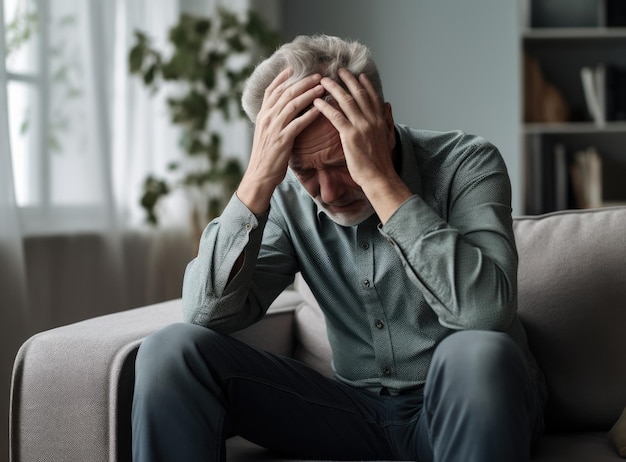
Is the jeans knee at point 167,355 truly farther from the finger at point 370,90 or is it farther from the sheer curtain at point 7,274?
the sheer curtain at point 7,274

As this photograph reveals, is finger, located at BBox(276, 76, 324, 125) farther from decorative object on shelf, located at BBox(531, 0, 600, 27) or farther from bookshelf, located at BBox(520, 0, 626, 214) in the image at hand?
decorative object on shelf, located at BBox(531, 0, 600, 27)

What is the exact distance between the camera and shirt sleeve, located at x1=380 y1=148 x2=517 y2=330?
3.94ft

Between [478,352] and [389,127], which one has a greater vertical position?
[389,127]

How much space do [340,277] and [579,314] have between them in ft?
1.48

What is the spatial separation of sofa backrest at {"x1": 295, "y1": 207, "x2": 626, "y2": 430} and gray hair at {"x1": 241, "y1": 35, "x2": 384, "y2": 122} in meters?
0.48

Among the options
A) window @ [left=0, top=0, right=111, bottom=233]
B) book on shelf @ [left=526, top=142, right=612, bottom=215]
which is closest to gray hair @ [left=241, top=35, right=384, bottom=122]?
window @ [left=0, top=0, right=111, bottom=233]

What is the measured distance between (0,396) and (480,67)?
8.52ft

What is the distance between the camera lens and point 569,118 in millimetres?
3902

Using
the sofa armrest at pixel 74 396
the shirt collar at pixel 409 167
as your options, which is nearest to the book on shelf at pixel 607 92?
the shirt collar at pixel 409 167

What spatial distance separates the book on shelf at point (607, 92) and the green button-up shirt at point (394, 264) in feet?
8.19

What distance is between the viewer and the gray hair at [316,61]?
1396 millimetres

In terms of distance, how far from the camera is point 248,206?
1392 millimetres

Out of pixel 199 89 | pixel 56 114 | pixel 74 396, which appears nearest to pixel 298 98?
pixel 74 396

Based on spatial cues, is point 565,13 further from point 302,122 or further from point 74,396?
point 74,396
